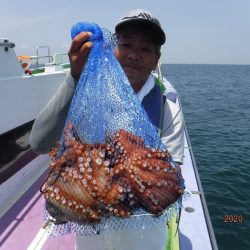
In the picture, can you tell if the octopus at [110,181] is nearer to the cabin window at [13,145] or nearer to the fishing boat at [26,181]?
the fishing boat at [26,181]

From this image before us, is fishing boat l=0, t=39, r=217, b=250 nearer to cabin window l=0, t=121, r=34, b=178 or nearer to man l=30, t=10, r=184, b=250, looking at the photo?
cabin window l=0, t=121, r=34, b=178

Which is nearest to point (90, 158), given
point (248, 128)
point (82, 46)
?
point (82, 46)

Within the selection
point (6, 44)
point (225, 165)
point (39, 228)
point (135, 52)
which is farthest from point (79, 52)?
point (225, 165)

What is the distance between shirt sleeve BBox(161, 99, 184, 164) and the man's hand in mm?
690

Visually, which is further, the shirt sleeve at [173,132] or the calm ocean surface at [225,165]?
the calm ocean surface at [225,165]

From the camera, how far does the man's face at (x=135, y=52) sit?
83.4 inches

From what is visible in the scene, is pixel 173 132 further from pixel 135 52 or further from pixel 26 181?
pixel 26 181

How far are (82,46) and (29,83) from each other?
4.25 meters

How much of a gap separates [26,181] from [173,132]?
14.4ft

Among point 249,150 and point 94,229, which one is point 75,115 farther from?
point 249,150

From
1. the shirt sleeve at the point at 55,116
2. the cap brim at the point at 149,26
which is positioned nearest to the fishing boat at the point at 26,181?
the shirt sleeve at the point at 55,116

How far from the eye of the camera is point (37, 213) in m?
4.77

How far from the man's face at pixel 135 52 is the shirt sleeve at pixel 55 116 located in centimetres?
41

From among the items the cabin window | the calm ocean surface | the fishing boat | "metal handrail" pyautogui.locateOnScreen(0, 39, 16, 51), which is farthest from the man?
the calm ocean surface
